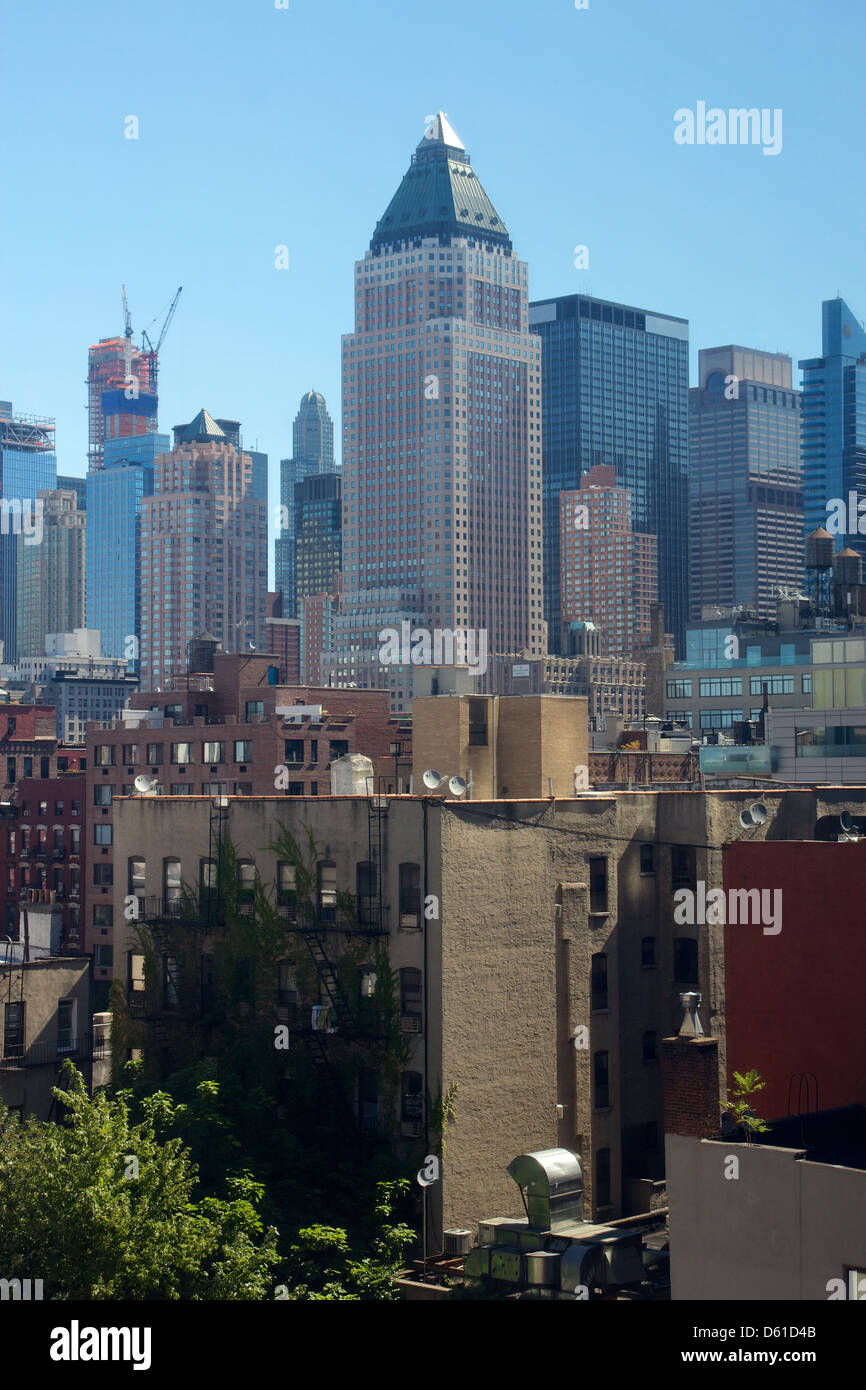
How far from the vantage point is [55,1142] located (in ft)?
124

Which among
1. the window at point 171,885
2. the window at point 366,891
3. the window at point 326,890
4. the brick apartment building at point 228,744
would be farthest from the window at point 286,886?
the brick apartment building at point 228,744

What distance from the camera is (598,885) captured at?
2156 inches

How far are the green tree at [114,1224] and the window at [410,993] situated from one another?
9.10 metres

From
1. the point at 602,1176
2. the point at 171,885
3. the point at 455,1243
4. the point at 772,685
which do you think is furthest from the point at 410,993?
the point at 772,685

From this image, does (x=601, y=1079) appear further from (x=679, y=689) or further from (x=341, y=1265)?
(x=679, y=689)

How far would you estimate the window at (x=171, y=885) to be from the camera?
56.1m

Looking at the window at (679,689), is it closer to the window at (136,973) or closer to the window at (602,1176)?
the window at (136,973)

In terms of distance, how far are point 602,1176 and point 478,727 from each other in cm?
1615

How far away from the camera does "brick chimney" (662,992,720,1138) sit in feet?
106

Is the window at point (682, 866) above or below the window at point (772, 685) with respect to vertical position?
below

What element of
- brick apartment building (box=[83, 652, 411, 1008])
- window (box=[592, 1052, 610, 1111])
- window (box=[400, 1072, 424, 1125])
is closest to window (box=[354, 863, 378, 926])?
window (box=[400, 1072, 424, 1125])

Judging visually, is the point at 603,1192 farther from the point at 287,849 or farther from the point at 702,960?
the point at 287,849

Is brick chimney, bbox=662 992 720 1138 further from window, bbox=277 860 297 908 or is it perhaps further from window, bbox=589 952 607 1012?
window, bbox=277 860 297 908
